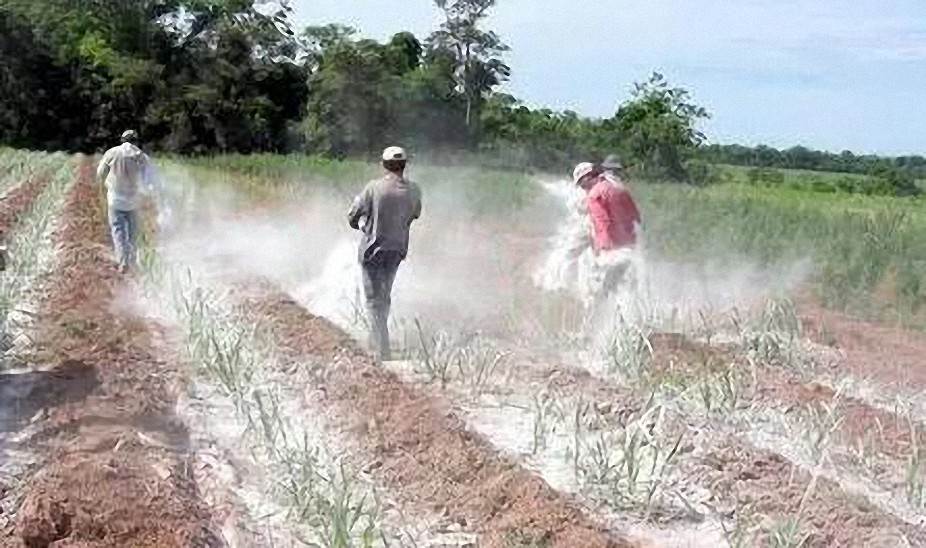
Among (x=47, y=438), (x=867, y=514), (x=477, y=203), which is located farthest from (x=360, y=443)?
(x=477, y=203)

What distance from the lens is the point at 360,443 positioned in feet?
21.9

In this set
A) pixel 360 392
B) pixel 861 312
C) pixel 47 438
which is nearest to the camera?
pixel 47 438

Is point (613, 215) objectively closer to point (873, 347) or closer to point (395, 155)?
point (395, 155)

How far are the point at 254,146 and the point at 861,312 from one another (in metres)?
41.4

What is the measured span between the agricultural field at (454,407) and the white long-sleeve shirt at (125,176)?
0.66 metres

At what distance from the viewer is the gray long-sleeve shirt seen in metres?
9.19

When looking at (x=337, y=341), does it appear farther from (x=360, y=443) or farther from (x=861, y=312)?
(x=861, y=312)

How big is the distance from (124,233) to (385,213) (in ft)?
14.0

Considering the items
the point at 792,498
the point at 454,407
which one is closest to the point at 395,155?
the point at 454,407

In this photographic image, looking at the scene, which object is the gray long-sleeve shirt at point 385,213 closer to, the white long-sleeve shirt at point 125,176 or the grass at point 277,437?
the grass at point 277,437

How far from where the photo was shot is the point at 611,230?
32.3 ft

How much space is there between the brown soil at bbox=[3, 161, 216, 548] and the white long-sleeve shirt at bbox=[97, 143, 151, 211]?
1515 mm

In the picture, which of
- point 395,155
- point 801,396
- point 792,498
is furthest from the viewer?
point 395,155

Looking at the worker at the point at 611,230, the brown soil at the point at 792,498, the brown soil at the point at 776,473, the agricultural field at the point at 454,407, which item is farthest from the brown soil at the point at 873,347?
the brown soil at the point at 792,498
